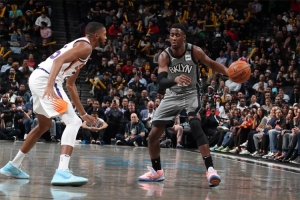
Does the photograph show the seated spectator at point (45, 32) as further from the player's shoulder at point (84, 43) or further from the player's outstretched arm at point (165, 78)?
the player's shoulder at point (84, 43)

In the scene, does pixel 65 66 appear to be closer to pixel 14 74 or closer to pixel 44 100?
pixel 44 100

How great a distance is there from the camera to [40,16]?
24094 millimetres

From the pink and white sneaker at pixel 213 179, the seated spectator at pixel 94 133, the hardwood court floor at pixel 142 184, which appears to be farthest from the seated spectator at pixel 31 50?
the pink and white sneaker at pixel 213 179

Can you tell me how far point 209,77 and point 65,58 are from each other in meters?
14.1

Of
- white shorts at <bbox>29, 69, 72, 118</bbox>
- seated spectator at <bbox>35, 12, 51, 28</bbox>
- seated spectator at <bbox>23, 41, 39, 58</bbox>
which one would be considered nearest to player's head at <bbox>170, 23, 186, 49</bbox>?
white shorts at <bbox>29, 69, 72, 118</bbox>

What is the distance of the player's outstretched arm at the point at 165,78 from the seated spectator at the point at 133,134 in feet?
34.9

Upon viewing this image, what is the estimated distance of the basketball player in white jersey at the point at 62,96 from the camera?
22.6 ft

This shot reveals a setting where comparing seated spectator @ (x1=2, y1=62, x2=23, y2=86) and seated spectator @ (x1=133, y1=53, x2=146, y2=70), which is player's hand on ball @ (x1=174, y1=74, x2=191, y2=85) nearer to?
seated spectator @ (x1=2, y1=62, x2=23, y2=86)

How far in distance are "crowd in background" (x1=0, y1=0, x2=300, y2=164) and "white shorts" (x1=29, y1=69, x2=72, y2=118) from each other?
23.7ft

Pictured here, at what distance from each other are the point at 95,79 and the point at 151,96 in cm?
222

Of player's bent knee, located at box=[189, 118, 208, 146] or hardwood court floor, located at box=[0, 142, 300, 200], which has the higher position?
player's bent knee, located at box=[189, 118, 208, 146]

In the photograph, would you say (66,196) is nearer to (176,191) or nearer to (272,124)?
(176,191)

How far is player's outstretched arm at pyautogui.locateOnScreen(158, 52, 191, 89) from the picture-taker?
7.43 metres

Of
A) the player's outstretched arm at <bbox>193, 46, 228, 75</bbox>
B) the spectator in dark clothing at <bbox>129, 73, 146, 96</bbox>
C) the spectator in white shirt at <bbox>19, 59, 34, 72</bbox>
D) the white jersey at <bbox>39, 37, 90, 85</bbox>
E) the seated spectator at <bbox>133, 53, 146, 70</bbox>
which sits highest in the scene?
the seated spectator at <bbox>133, 53, 146, 70</bbox>
